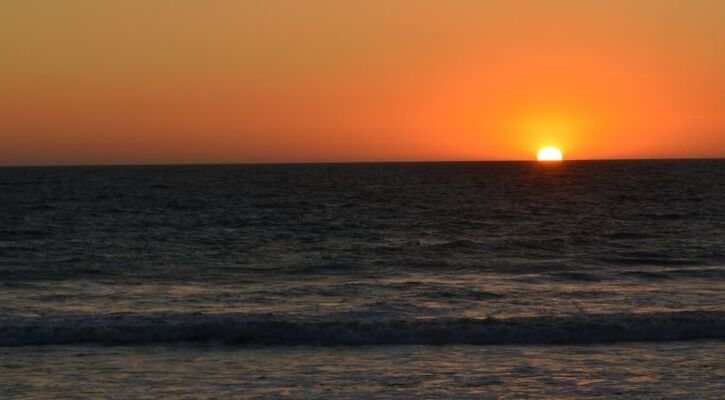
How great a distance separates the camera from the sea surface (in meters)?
14.1

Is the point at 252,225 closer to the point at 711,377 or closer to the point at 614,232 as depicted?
the point at 614,232

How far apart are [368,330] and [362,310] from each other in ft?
8.06

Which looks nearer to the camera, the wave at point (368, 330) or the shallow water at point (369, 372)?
the shallow water at point (369, 372)

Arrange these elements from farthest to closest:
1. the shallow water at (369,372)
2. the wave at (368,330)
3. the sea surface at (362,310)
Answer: the wave at (368,330) < the sea surface at (362,310) < the shallow water at (369,372)

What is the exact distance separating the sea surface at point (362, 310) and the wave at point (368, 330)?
46 millimetres

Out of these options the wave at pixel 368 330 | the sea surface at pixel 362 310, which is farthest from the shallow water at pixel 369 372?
the wave at pixel 368 330

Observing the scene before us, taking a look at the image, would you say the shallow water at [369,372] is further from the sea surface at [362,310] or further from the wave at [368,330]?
the wave at [368,330]

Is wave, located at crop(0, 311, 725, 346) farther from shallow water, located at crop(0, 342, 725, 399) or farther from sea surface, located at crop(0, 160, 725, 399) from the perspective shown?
shallow water, located at crop(0, 342, 725, 399)

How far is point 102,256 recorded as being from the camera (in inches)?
1296

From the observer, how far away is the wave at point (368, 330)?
17.6 metres

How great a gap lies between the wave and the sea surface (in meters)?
0.05

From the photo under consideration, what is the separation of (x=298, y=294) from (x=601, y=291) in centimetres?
785

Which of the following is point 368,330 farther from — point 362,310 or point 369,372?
point 369,372

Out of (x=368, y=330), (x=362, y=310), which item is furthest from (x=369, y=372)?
(x=362, y=310)
